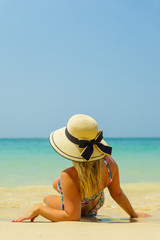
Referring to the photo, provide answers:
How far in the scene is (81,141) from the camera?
7.68 feet

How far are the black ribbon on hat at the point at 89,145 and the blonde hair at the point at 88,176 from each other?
0.12 metres

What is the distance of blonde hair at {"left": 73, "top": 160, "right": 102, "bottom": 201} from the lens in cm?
237

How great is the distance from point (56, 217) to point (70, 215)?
0.12 m

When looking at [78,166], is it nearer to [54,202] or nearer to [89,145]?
[89,145]

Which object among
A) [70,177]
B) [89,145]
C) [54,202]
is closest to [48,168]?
[54,202]

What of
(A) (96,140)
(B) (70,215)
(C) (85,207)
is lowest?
(C) (85,207)

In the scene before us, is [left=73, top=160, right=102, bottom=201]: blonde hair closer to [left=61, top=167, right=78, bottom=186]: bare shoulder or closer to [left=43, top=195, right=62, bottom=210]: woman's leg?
[left=61, top=167, right=78, bottom=186]: bare shoulder

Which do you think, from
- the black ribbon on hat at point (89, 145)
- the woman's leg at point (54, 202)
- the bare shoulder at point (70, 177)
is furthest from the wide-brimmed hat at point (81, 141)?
the woman's leg at point (54, 202)

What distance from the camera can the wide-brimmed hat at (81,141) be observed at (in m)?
2.34

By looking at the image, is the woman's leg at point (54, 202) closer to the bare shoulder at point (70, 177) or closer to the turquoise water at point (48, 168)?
the bare shoulder at point (70, 177)

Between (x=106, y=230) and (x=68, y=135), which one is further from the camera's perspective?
(x=68, y=135)

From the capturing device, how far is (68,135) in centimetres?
245

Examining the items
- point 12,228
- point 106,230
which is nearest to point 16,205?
point 12,228

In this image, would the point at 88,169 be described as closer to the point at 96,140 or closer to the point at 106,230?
the point at 96,140
